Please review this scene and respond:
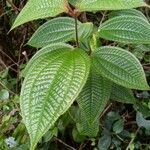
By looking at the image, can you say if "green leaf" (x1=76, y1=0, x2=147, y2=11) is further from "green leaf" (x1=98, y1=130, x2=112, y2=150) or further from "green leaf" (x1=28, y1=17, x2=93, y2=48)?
"green leaf" (x1=98, y1=130, x2=112, y2=150)

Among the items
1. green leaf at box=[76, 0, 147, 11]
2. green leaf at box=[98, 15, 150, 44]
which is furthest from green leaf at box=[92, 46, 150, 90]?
green leaf at box=[76, 0, 147, 11]

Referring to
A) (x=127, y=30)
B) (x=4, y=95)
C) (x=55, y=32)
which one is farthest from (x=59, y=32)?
(x=4, y=95)

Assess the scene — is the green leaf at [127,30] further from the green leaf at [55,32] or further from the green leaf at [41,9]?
the green leaf at [41,9]

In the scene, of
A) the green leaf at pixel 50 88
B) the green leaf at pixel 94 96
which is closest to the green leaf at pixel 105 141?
the green leaf at pixel 94 96

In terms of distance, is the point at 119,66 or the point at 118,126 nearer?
the point at 119,66

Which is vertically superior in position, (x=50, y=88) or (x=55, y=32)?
(x=50, y=88)

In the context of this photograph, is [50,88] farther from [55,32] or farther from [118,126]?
[118,126]

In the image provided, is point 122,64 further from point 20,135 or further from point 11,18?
point 11,18
